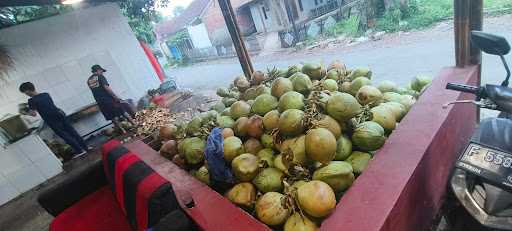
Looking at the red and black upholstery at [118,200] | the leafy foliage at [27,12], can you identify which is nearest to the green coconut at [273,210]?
the red and black upholstery at [118,200]

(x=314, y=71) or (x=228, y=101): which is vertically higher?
(x=314, y=71)

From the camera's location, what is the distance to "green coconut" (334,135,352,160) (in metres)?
1.86

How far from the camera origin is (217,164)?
2109 mm

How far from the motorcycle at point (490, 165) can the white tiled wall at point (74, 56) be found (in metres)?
9.70

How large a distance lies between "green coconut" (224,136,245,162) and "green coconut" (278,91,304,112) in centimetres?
40

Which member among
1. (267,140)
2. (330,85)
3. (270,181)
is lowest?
(270,181)

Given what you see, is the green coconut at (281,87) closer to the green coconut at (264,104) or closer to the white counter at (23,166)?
the green coconut at (264,104)

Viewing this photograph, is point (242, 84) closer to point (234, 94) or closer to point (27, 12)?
point (234, 94)

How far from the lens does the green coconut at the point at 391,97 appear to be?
7.68 ft

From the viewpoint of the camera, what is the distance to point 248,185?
193cm

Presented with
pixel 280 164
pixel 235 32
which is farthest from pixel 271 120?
pixel 235 32

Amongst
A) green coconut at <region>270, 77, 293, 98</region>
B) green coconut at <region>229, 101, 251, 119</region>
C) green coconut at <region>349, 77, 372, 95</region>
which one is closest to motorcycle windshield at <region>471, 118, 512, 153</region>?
green coconut at <region>349, 77, 372, 95</region>

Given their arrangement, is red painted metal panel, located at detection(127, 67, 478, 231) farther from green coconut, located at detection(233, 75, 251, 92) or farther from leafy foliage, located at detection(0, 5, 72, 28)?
leafy foliage, located at detection(0, 5, 72, 28)

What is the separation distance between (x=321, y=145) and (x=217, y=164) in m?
0.82
